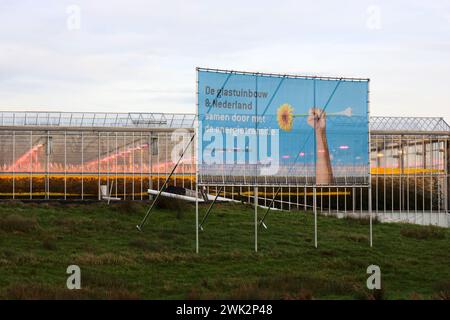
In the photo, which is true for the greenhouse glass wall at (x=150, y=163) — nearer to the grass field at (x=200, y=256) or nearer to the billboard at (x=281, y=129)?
the grass field at (x=200, y=256)

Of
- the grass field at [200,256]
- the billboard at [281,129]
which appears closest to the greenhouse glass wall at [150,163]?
the grass field at [200,256]

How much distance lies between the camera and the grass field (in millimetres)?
21547

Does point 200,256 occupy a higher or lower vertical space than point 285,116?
lower

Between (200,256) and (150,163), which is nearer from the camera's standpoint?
(200,256)

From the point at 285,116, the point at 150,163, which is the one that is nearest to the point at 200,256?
the point at 285,116

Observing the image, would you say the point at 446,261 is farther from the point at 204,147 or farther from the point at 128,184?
the point at 128,184

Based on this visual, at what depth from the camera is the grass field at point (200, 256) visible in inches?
848

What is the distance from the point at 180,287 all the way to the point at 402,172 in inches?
1589

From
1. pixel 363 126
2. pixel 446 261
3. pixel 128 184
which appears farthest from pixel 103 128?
pixel 446 261

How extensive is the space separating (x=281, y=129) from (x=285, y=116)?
0.52 meters

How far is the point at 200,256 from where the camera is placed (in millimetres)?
27469

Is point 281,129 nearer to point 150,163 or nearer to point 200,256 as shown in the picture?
point 200,256

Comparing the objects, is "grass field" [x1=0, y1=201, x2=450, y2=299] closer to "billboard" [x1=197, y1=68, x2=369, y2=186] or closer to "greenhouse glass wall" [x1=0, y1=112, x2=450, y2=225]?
"billboard" [x1=197, y1=68, x2=369, y2=186]
